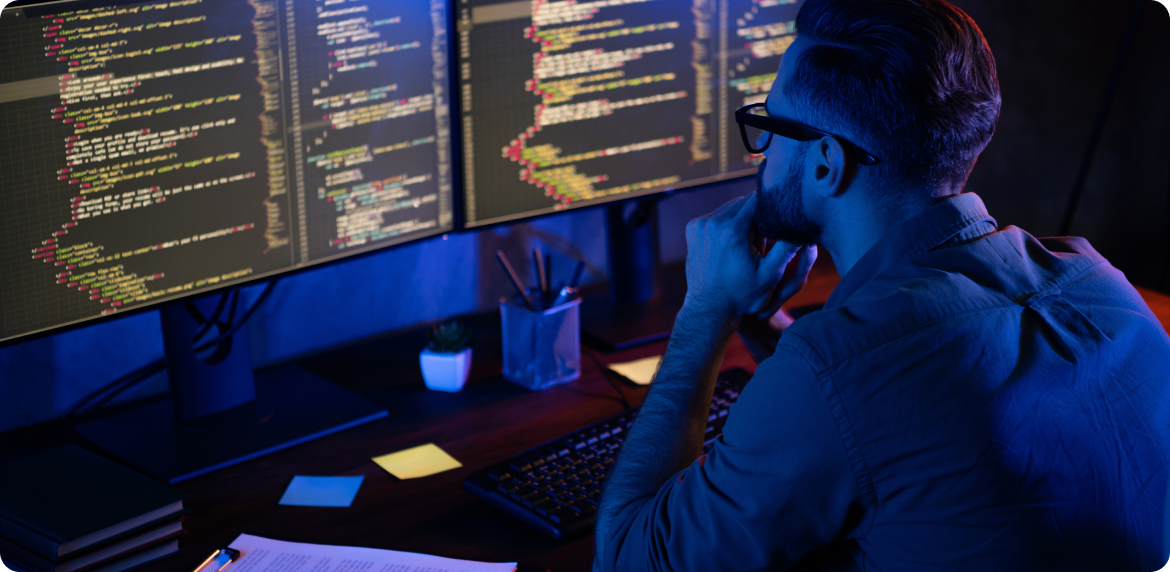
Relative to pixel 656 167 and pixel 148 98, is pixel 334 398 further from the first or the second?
pixel 656 167

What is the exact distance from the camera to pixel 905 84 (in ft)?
2.75

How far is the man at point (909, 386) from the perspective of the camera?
712mm

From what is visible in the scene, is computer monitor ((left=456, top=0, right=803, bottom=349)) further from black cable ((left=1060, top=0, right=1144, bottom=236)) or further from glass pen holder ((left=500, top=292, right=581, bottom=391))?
black cable ((left=1060, top=0, right=1144, bottom=236))

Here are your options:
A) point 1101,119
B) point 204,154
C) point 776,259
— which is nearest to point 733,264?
point 776,259

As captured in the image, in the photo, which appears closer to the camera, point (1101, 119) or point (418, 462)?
point (418, 462)

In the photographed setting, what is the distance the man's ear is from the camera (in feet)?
2.88

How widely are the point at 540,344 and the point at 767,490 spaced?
2.20 ft

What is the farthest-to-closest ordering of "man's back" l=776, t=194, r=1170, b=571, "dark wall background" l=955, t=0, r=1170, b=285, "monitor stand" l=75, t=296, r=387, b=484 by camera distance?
1. "dark wall background" l=955, t=0, r=1170, b=285
2. "monitor stand" l=75, t=296, r=387, b=484
3. "man's back" l=776, t=194, r=1170, b=571

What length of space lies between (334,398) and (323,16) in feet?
1.64

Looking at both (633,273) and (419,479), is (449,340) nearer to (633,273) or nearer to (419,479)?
(419,479)

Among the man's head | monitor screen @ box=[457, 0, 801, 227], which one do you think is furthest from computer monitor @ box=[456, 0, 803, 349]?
the man's head

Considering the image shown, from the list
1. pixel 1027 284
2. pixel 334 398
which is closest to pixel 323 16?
pixel 334 398

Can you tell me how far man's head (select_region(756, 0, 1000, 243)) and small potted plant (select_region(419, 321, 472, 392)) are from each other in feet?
2.00

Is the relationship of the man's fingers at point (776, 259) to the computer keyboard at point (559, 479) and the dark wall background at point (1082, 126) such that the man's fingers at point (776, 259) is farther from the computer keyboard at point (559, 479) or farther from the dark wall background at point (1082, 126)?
the dark wall background at point (1082, 126)
